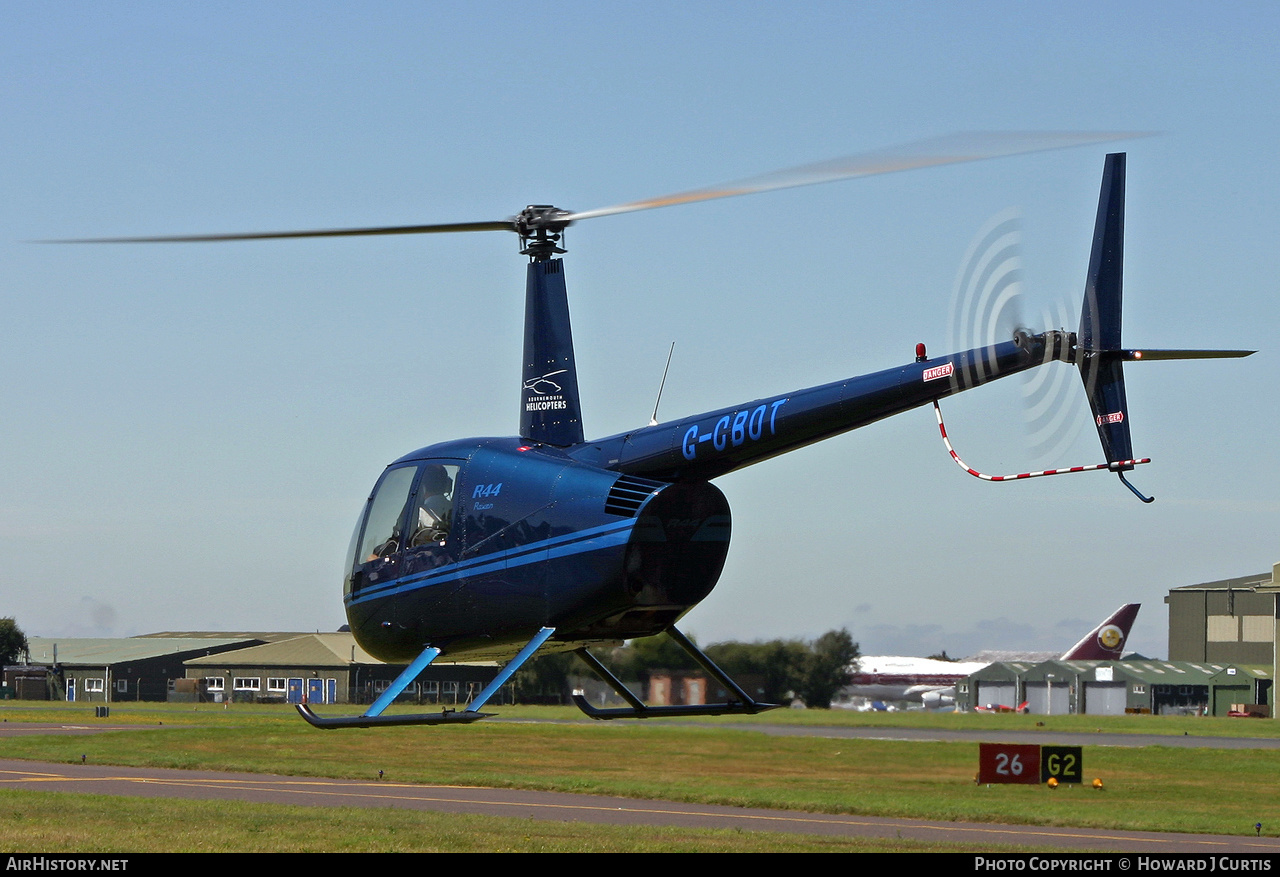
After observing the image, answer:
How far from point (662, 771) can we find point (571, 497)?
43183 millimetres

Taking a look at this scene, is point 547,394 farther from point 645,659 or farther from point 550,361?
point 645,659

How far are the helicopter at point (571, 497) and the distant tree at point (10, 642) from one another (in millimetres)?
118807

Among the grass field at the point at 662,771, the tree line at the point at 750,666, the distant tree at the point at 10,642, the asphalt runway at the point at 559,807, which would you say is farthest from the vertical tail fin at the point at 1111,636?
the distant tree at the point at 10,642

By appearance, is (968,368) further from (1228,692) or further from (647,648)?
(1228,692)

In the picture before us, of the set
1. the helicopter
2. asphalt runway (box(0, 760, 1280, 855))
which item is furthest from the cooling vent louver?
asphalt runway (box(0, 760, 1280, 855))

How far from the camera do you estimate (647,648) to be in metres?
24.9

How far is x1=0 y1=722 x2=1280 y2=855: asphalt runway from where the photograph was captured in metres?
34.5

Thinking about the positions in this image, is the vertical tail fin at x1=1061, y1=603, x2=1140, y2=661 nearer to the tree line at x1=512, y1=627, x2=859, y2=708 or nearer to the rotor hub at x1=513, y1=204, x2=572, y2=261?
the tree line at x1=512, y1=627, x2=859, y2=708

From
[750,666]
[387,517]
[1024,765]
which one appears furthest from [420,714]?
[1024,765]

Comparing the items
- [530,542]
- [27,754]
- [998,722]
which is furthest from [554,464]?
[998,722]

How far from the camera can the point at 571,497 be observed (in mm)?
14047

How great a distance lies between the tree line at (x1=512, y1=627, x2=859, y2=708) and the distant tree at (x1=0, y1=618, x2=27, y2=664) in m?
80.3

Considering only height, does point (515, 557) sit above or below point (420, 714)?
above
